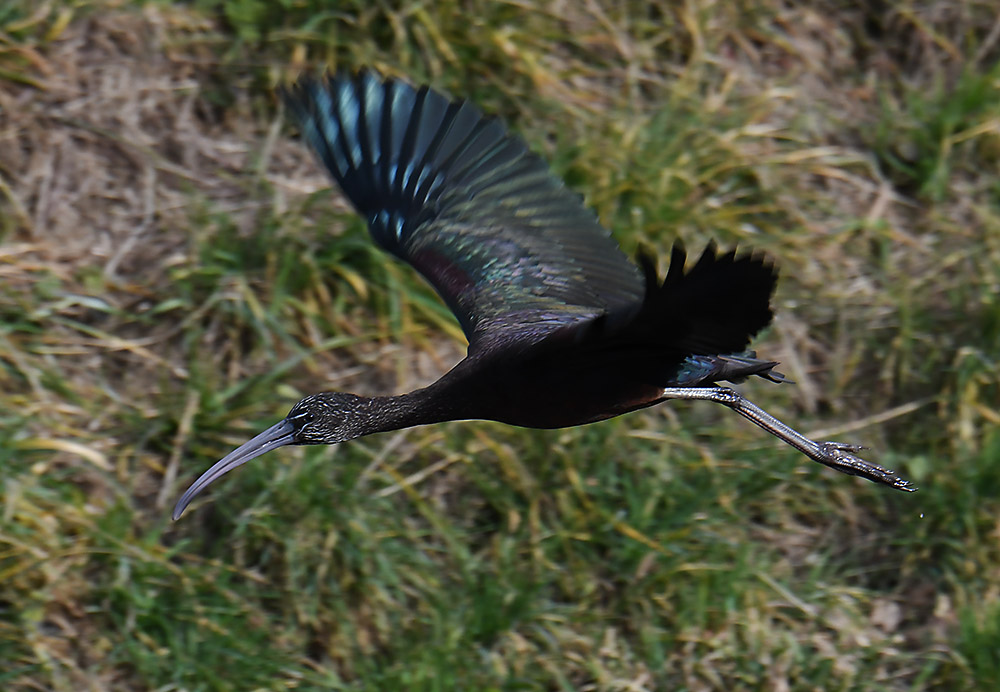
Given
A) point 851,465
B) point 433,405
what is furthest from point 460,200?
point 851,465

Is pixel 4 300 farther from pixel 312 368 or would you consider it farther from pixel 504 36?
pixel 504 36

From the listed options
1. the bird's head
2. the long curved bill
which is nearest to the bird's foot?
the bird's head

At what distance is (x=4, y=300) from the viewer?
5.00m

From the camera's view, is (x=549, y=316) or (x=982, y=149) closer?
(x=549, y=316)

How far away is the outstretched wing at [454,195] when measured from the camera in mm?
4441

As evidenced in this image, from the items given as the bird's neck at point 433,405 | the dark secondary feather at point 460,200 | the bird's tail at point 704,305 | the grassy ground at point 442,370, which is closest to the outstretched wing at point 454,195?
the dark secondary feather at point 460,200

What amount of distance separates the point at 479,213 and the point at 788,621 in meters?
1.74

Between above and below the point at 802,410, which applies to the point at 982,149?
above

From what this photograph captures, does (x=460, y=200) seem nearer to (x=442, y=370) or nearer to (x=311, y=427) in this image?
(x=442, y=370)

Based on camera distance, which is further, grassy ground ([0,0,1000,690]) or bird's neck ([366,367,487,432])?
grassy ground ([0,0,1000,690])

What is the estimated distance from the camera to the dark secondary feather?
440 cm

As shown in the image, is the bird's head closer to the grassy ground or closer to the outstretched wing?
the outstretched wing

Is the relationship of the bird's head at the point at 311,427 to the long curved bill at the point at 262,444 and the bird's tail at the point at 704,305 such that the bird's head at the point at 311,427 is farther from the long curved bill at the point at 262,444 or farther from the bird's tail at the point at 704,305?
the bird's tail at the point at 704,305

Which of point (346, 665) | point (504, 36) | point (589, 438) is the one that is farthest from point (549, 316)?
point (504, 36)
